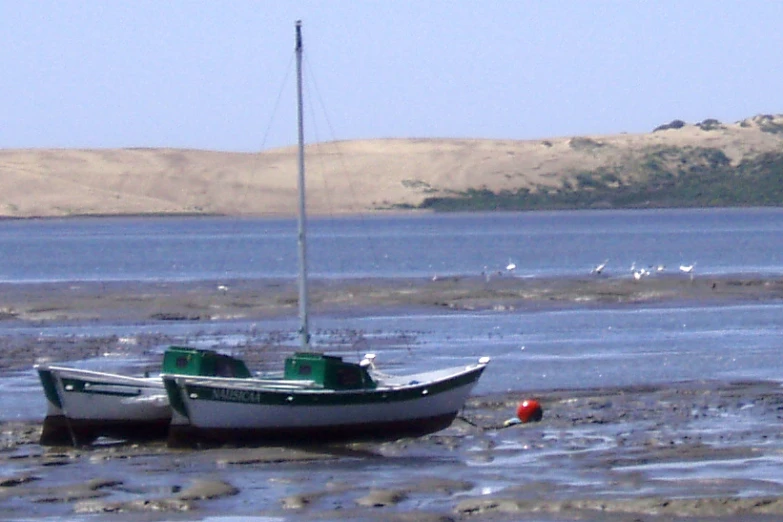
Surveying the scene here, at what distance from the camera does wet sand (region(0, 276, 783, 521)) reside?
1638 cm

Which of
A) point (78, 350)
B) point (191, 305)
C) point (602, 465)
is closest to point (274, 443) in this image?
point (602, 465)

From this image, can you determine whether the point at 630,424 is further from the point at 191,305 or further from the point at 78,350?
the point at 191,305

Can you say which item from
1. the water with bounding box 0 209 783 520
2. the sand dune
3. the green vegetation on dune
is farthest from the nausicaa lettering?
the sand dune

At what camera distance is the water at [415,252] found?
6256 cm

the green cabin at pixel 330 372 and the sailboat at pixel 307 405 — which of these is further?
the green cabin at pixel 330 372

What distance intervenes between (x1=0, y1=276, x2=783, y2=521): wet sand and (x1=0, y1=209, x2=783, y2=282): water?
114ft

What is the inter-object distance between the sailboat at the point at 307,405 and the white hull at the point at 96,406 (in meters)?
0.74

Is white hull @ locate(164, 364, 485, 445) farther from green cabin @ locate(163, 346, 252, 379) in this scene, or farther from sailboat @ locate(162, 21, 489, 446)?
A: green cabin @ locate(163, 346, 252, 379)

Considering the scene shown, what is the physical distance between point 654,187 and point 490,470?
158775 mm

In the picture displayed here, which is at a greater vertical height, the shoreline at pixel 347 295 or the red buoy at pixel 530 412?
the red buoy at pixel 530 412

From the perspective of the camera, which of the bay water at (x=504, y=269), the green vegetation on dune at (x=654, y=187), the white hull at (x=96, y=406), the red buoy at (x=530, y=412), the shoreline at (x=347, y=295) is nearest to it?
the white hull at (x=96, y=406)

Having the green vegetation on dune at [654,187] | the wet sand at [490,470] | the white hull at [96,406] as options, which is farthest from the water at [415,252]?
the white hull at [96,406]

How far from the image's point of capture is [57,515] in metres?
16.4

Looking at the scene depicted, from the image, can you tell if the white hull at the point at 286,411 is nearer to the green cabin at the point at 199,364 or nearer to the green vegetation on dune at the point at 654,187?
the green cabin at the point at 199,364
